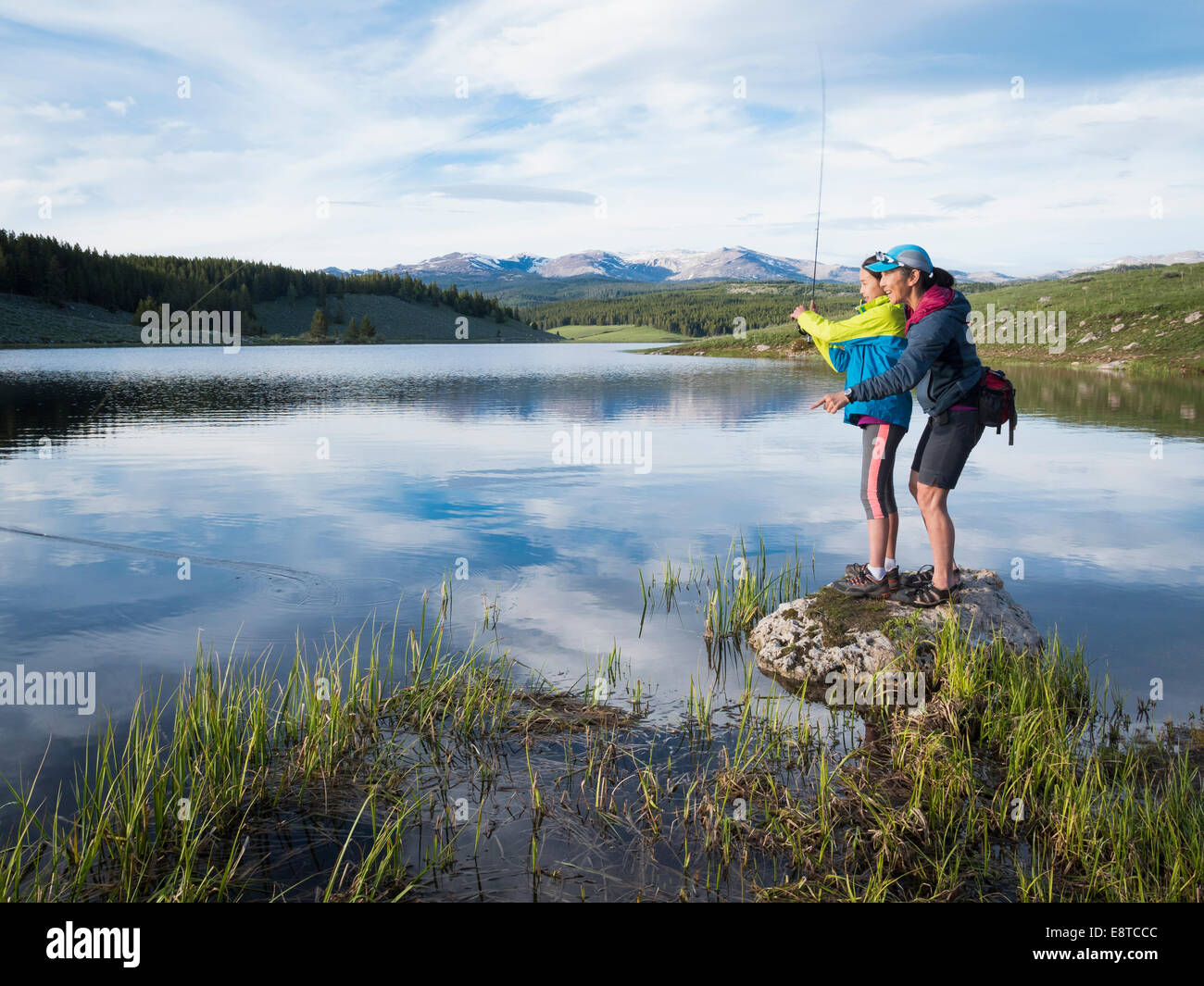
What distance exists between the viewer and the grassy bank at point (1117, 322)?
4119 cm

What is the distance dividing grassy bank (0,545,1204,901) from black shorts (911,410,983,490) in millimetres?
1281

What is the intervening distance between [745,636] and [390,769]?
12.5 ft

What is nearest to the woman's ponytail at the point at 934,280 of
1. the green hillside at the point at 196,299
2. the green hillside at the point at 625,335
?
the green hillside at the point at 196,299

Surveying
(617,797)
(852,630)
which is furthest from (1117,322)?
(617,797)

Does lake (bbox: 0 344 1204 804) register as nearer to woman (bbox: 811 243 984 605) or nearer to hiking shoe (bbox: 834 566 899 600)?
hiking shoe (bbox: 834 566 899 600)

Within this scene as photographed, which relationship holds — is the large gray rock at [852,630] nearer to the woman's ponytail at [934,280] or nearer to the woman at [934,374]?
the woman at [934,374]

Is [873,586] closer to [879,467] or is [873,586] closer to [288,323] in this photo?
[879,467]

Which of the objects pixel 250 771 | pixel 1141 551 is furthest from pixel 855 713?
pixel 1141 551

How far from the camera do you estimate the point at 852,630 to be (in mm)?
7188

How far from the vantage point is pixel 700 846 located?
4.52 meters

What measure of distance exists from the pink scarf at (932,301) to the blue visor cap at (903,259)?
175 mm
